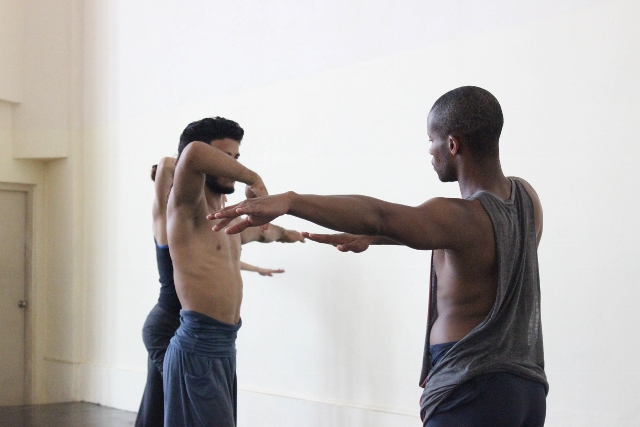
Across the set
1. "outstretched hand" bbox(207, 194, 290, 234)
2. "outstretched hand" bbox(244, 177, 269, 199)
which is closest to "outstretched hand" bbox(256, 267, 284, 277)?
"outstretched hand" bbox(244, 177, 269, 199)

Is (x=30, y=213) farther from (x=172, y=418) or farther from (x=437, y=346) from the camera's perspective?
(x=437, y=346)

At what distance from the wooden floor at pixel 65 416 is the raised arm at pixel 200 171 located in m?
2.69

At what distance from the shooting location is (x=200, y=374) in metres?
2.86

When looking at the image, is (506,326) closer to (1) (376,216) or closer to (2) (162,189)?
(1) (376,216)

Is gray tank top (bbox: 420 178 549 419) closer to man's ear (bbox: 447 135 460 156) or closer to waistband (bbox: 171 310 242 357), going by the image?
man's ear (bbox: 447 135 460 156)

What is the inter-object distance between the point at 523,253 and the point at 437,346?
0.30m

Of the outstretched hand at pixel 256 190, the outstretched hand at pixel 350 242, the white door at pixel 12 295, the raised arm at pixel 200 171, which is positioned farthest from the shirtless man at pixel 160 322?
the white door at pixel 12 295

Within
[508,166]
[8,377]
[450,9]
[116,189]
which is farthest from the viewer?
[8,377]

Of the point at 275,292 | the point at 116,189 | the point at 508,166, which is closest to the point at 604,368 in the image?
the point at 508,166

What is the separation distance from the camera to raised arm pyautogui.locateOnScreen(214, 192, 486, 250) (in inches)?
64.1

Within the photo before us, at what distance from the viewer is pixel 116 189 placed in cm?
565

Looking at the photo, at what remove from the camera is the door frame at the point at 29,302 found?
6.19 meters

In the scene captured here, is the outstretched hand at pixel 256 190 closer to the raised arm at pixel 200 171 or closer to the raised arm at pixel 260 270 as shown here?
the raised arm at pixel 200 171

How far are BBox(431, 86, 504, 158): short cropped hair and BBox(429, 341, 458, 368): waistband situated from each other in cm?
45
